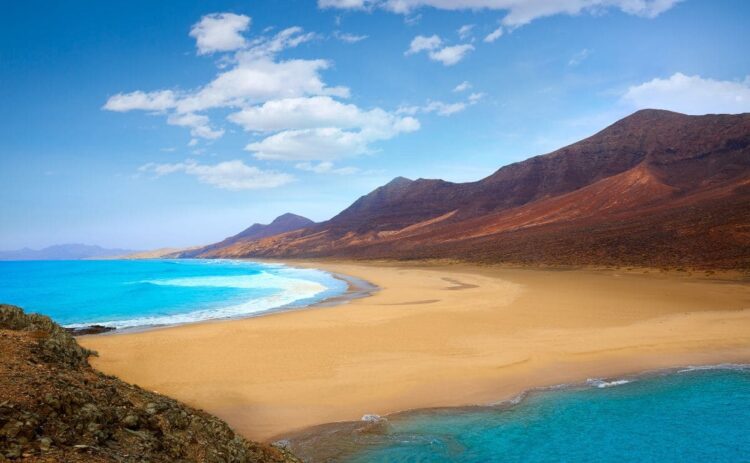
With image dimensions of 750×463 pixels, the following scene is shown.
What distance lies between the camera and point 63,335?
838 cm

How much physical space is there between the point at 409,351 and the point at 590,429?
21.3 ft

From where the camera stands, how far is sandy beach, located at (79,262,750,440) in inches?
431

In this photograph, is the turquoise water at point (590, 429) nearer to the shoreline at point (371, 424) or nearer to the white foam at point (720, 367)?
the shoreline at point (371, 424)

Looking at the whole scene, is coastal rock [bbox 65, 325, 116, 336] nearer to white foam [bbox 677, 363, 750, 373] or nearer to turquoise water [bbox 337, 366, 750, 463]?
turquoise water [bbox 337, 366, 750, 463]

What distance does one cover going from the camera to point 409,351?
14719mm

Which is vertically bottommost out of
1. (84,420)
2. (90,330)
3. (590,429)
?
(590,429)

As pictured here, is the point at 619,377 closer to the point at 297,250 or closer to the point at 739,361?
the point at 739,361

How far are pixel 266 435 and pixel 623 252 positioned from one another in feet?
132

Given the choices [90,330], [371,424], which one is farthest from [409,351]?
[90,330]

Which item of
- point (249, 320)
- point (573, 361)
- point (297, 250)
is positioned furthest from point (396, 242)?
point (573, 361)

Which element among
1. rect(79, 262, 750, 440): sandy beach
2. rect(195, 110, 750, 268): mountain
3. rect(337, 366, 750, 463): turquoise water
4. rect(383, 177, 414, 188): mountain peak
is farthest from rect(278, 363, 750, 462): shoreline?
rect(383, 177, 414, 188): mountain peak

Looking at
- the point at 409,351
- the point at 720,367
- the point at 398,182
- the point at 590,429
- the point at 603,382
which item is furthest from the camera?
the point at 398,182

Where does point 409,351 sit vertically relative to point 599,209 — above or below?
below

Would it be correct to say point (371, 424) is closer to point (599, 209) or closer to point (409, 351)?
point (409, 351)
